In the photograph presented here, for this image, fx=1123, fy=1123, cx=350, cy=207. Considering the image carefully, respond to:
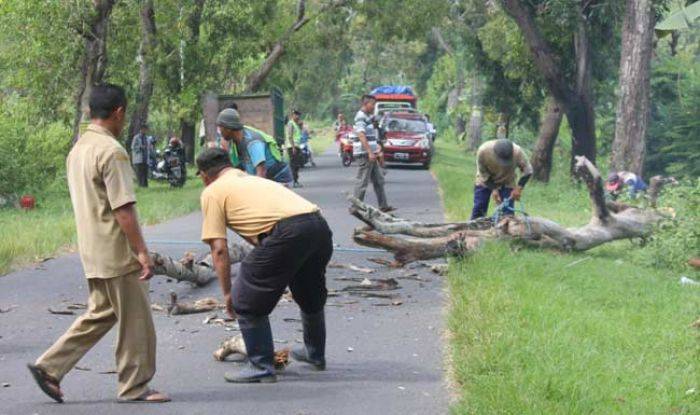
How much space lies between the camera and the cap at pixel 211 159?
287 inches

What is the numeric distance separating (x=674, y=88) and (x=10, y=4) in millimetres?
20270

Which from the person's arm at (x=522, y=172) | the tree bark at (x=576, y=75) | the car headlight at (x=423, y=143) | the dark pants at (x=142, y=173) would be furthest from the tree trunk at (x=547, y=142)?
the person's arm at (x=522, y=172)

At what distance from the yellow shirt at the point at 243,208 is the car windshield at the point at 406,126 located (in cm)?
3104

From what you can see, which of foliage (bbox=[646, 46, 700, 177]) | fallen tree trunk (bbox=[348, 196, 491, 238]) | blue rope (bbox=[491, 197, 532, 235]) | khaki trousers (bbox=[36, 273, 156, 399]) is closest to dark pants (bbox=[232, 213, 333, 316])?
khaki trousers (bbox=[36, 273, 156, 399])

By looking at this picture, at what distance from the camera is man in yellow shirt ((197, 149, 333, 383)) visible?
7043 mm

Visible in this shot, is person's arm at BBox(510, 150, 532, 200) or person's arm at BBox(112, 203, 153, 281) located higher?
person's arm at BBox(112, 203, 153, 281)

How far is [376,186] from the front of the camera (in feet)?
61.7

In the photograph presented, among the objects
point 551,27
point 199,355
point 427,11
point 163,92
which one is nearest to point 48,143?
point 163,92

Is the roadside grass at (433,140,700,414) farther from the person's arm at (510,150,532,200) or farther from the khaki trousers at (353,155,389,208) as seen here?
the khaki trousers at (353,155,389,208)

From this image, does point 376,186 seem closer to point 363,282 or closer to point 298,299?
point 363,282

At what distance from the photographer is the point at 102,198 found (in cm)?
655

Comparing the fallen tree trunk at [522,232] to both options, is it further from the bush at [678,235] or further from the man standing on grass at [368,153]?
the man standing on grass at [368,153]

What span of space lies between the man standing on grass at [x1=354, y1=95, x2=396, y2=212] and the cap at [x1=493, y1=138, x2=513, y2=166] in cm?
456

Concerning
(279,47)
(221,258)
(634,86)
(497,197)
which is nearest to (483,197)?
(497,197)
